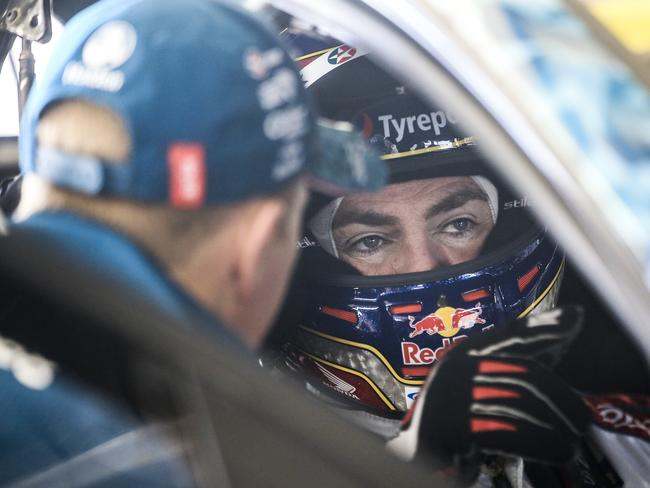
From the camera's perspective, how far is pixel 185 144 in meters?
0.68

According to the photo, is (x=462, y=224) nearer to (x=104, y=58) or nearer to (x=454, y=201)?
(x=454, y=201)

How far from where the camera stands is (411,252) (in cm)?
145

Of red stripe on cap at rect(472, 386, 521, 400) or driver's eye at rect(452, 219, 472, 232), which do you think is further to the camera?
driver's eye at rect(452, 219, 472, 232)

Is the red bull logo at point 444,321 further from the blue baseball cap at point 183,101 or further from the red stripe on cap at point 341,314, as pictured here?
the blue baseball cap at point 183,101

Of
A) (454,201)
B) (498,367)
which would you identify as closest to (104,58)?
(498,367)

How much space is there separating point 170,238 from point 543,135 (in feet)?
0.97

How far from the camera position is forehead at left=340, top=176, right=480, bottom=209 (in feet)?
4.69

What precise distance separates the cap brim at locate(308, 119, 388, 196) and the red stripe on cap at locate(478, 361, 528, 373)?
261 mm

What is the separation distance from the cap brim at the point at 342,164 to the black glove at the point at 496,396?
0.82 ft

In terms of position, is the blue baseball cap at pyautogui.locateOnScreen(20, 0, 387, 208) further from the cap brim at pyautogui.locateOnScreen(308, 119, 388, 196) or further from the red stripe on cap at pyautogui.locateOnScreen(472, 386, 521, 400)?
the red stripe on cap at pyautogui.locateOnScreen(472, 386, 521, 400)

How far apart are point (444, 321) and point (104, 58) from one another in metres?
0.87

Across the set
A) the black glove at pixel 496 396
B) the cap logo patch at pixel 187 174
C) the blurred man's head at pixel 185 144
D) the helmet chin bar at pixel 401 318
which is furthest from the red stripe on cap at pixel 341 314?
the cap logo patch at pixel 187 174

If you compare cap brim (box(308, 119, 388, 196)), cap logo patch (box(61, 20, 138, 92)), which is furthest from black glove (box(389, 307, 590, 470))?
cap logo patch (box(61, 20, 138, 92))

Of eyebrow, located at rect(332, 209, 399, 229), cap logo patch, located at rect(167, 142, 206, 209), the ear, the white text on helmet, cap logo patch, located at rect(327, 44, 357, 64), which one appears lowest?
eyebrow, located at rect(332, 209, 399, 229)
